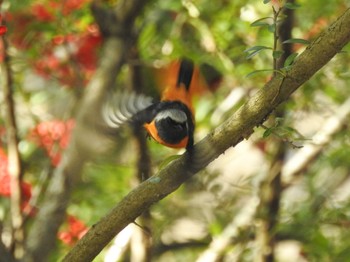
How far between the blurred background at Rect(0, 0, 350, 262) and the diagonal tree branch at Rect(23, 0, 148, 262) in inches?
1.9

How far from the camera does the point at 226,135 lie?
1112 millimetres

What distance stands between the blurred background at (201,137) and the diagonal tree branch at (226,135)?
452 mm

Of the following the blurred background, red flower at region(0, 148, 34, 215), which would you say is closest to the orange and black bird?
the blurred background

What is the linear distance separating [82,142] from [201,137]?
16.1 inches

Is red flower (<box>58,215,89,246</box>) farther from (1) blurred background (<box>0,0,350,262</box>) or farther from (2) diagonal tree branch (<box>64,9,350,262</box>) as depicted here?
(2) diagonal tree branch (<box>64,9,350,262</box>)

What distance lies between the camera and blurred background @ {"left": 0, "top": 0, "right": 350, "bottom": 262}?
75.1 inches

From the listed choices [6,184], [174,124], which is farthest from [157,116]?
[6,184]

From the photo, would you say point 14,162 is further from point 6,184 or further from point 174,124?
point 174,124

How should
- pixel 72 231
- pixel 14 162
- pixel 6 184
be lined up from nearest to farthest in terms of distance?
pixel 14 162, pixel 72 231, pixel 6 184

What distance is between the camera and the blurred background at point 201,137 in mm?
1908

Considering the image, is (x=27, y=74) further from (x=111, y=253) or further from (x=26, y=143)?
(x=111, y=253)

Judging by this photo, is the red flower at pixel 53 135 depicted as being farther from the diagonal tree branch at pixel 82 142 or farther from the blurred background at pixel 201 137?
the diagonal tree branch at pixel 82 142

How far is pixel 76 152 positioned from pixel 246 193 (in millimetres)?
458

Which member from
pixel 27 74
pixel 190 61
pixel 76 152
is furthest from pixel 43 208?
pixel 27 74
